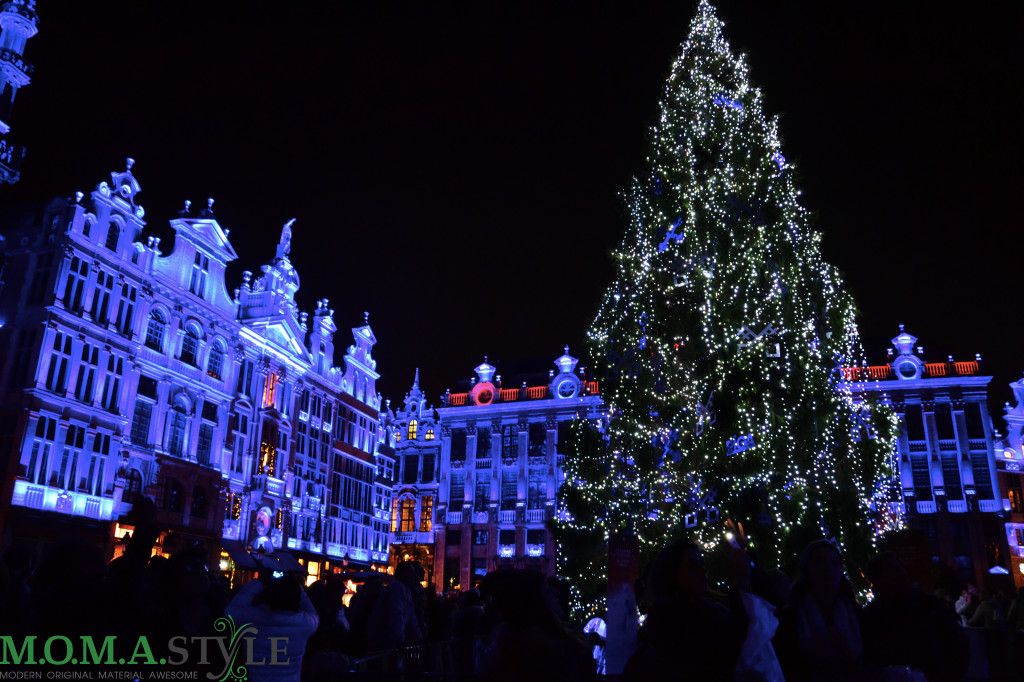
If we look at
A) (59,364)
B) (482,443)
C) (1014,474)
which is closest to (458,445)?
(482,443)

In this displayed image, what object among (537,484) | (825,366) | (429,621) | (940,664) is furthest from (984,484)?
(940,664)

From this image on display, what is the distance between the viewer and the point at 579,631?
14.4 feet

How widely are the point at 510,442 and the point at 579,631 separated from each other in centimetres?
4735

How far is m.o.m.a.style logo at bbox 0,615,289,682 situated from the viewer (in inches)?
197

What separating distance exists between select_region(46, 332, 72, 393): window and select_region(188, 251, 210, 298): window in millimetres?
7078

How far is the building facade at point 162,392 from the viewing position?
2711 cm

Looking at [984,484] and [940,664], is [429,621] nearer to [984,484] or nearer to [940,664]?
[940,664]

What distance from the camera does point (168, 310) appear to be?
108 ft

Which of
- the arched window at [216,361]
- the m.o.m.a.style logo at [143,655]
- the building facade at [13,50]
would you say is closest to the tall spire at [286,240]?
the arched window at [216,361]

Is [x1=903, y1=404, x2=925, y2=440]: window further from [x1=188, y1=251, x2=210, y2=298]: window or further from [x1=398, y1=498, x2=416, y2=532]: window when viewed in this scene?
[x1=188, y1=251, x2=210, y2=298]: window

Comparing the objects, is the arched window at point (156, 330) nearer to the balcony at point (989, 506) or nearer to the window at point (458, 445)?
the window at point (458, 445)

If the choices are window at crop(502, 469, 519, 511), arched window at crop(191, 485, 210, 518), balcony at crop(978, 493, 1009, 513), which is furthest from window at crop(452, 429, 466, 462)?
balcony at crop(978, 493, 1009, 513)

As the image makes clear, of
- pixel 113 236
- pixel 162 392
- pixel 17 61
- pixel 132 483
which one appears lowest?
pixel 132 483

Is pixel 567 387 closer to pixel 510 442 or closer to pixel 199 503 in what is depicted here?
pixel 510 442
